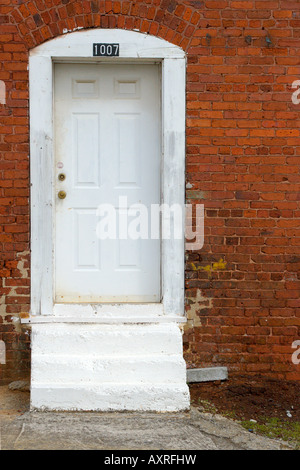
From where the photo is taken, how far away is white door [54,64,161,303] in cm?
505

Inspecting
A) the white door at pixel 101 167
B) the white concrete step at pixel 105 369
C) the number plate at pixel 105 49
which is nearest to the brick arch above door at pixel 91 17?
the number plate at pixel 105 49

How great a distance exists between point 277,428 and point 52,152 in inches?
118

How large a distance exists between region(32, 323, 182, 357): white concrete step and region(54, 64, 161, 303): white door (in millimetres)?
414

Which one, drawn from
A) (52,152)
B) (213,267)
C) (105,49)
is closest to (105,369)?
(213,267)

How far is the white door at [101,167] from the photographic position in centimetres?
505

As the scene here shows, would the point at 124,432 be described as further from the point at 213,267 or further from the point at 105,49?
the point at 105,49

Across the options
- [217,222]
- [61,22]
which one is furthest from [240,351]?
[61,22]

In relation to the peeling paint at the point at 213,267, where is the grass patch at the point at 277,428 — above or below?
below

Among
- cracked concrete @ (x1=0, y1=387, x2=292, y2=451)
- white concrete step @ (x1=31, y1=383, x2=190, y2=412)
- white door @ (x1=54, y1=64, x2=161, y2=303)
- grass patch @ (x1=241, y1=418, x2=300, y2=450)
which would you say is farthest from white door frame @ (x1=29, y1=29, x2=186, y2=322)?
grass patch @ (x1=241, y1=418, x2=300, y2=450)

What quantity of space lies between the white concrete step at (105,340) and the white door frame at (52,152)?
165 millimetres

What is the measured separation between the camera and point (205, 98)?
195 inches

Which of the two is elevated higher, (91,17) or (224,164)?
(91,17)

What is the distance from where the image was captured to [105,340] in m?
4.71
